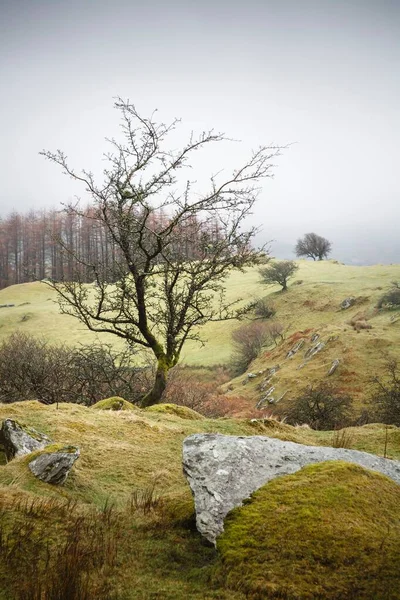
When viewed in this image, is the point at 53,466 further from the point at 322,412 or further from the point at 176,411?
the point at 322,412

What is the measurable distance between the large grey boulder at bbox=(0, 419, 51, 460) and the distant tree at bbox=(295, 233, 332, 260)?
329ft

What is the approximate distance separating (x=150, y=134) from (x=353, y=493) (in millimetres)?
8981

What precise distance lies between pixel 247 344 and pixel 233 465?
3700cm

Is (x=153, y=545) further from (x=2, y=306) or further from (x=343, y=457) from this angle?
(x=2, y=306)

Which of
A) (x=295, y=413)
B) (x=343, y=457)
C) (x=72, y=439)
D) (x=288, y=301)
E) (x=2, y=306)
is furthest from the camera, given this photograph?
(x=2, y=306)

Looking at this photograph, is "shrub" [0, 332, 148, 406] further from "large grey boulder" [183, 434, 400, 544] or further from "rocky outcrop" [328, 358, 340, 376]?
"rocky outcrop" [328, 358, 340, 376]

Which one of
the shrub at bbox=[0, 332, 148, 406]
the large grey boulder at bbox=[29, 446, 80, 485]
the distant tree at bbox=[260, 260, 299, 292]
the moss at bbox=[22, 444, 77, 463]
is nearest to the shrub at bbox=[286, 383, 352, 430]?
the shrub at bbox=[0, 332, 148, 406]

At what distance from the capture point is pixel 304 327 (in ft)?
143

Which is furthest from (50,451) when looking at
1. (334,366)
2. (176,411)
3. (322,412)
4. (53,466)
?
(334,366)

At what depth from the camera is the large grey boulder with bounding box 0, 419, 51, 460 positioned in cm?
479

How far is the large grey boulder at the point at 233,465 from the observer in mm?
3047

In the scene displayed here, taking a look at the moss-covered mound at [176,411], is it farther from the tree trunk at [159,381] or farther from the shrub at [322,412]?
the shrub at [322,412]

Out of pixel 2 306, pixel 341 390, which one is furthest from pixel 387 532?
pixel 2 306

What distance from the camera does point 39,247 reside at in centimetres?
9456
